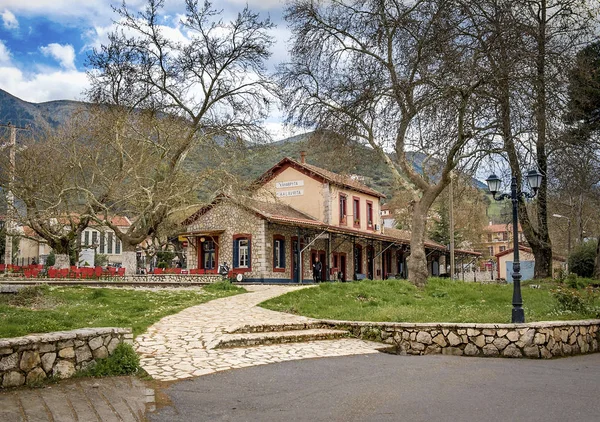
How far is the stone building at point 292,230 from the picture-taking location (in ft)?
94.0

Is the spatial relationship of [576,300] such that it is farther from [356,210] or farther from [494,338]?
[356,210]

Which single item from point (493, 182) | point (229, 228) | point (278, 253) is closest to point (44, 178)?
point (229, 228)

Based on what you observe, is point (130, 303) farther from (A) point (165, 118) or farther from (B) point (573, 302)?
(A) point (165, 118)

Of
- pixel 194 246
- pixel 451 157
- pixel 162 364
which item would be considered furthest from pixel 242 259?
pixel 162 364

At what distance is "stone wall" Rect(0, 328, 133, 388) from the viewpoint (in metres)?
5.84

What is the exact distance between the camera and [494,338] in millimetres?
10078

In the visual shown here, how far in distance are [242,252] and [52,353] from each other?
75.8 feet

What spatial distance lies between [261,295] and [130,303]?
16.7 ft

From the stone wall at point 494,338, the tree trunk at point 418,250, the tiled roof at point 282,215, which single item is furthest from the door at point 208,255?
the stone wall at point 494,338

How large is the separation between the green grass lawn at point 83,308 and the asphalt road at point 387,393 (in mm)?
2655

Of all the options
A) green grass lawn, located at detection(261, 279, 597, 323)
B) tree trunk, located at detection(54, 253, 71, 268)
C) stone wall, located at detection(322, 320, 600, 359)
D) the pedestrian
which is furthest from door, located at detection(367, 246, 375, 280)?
stone wall, located at detection(322, 320, 600, 359)

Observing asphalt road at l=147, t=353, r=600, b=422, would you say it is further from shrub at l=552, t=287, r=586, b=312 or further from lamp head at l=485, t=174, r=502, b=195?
lamp head at l=485, t=174, r=502, b=195

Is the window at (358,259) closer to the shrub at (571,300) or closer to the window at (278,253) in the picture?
the window at (278,253)

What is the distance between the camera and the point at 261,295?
59.0ft
